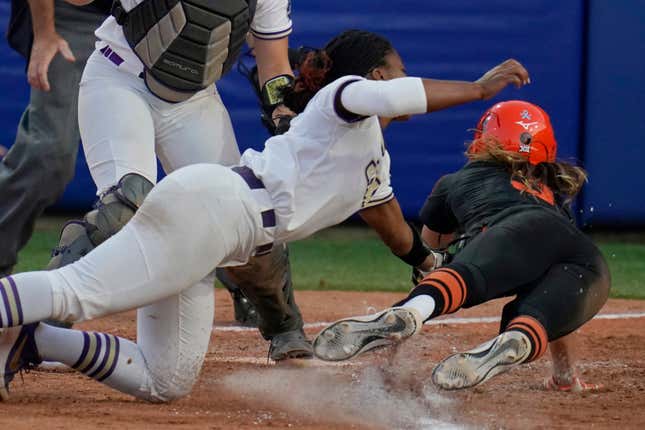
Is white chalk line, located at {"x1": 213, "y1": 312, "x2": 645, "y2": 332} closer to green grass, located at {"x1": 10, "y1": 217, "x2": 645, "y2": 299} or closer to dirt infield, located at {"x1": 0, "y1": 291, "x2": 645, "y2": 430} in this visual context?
dirt infield, located at {"x1": 0, "y1": 291, "x2": 645, "y2": 430}

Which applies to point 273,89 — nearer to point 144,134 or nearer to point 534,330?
point 144,134

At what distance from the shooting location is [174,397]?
4059mm

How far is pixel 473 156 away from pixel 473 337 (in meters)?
1.34

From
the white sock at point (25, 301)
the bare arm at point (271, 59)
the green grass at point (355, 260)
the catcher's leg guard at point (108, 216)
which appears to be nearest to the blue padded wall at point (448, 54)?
the green grass at point (355, 260)

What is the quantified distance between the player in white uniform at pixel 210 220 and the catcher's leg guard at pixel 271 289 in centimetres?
70

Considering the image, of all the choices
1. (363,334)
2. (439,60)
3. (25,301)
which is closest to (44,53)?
(25,301)

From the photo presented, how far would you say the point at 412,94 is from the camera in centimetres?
354

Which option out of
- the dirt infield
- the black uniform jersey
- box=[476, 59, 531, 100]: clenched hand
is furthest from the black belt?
the black uniform jersey

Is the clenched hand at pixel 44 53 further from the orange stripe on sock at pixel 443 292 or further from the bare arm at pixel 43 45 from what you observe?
the orange stripe on sock at pixel 443 292

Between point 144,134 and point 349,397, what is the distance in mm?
1182

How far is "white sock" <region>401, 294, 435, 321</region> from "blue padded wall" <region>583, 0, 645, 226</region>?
16.8 feet

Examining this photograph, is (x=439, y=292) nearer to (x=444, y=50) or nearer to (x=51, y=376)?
(x=51, y=376)

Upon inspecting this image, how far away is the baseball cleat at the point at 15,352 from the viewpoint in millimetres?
3820

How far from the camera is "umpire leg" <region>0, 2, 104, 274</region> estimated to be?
565 centimetres
